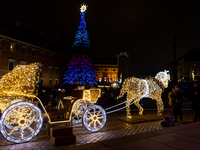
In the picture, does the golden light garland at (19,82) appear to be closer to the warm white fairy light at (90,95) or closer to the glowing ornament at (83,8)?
the warm white fairy light at (90,95)

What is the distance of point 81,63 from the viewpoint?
29.0 m

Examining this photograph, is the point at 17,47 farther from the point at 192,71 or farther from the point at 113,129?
the point at 192,71

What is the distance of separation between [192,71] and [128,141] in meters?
66.1

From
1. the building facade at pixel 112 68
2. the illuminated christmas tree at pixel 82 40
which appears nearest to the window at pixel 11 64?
the illuminated christmas tree at pixel 82 40

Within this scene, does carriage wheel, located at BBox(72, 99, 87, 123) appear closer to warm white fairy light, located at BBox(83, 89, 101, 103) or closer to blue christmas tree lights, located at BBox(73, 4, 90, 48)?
warm white fairy light, located at BBox(83, 89, 101, 103)

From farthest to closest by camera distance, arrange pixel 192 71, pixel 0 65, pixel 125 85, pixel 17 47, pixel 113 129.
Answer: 1. pixel 192 71
2. pixel 17 47
3. pixel 0 65
4. pixel 125 85
5. pixel 113 129

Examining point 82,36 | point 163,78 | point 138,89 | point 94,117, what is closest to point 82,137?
point 94,117

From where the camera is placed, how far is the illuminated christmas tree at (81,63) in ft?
93.1

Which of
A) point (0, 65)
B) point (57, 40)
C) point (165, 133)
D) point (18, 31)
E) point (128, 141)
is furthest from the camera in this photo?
point (57, 40)

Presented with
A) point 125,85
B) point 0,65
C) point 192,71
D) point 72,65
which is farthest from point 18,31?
point 192,71

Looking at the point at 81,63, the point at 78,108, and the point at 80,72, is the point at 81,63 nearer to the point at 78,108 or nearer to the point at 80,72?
the point at 80,72

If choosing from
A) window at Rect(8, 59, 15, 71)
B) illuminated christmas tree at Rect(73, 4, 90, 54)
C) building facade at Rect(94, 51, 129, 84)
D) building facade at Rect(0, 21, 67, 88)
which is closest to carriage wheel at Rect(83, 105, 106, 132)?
building facade at Rect(0, 21, 67, 88)

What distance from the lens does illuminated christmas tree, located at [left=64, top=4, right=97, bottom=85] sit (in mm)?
28391

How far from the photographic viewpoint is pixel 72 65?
95.7ft
